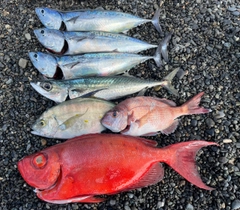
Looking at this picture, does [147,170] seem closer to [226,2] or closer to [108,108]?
[108,108]

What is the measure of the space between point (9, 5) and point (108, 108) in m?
1.86

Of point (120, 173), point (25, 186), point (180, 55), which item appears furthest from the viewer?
point (180, 55)

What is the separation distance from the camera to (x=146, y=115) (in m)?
2.79

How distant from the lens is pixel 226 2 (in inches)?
151

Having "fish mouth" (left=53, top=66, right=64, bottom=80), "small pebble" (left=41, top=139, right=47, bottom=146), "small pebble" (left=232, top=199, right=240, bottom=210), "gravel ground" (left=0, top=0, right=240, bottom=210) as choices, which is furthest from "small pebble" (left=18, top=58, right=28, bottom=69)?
"small pebble" (left=232, top=199, right=240, bottom=210)

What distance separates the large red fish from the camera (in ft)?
7.81

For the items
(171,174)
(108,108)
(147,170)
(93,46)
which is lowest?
(171,174)

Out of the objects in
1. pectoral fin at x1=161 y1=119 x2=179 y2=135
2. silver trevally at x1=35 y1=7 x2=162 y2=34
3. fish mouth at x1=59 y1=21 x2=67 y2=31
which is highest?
silver trevally at x1=35 y1=7 x2=162 y2=34

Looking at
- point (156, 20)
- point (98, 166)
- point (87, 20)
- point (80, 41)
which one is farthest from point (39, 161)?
point (156, 20)

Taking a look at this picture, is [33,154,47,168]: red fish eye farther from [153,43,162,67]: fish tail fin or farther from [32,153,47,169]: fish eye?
[153,43,162,67]: fish tail fin

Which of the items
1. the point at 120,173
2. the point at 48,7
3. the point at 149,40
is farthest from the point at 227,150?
the point at 48,7

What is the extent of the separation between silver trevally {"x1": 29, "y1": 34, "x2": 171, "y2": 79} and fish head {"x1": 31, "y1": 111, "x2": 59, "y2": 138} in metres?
0.49

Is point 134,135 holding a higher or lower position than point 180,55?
lower

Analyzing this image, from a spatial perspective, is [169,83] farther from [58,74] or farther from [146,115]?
[58,74]
